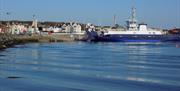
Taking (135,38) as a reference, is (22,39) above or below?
above

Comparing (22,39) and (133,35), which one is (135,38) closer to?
(133,35)

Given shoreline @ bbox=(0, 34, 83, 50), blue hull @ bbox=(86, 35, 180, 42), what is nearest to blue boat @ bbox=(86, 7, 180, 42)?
blue hull @ bbox=(86, 35, 180, 42)

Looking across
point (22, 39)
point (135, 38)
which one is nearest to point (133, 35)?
point (135, 38)

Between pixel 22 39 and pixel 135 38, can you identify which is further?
pixel 135 38

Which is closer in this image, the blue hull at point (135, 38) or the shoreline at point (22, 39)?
the shoreline at point (22, 39)

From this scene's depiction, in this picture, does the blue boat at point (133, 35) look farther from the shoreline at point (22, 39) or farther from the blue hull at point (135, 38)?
the shoreline at point (22, 39)

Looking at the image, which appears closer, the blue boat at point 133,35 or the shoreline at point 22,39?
the shoreline at point 22,39

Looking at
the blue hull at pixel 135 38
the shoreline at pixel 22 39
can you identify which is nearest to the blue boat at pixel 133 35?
the blue hull at pixel 135 38

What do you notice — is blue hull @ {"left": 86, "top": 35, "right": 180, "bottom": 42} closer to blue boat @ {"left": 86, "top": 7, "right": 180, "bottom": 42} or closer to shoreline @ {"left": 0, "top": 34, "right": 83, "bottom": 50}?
blue boat @ {"left": 86, "top": 7, "right": 180, "bottom": 42}

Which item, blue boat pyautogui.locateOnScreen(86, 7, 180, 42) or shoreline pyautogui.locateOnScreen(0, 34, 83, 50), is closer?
shoreline pyautogui.locateOnScreen(0, 34, 83, 50)

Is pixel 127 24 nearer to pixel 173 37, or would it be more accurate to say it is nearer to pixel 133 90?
pixel 173 37

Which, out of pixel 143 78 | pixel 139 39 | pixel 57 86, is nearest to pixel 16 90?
pixel 57 86

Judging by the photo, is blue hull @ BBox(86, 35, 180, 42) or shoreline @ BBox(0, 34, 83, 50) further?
blue hull @ BBox(86, 35, 180, 42)

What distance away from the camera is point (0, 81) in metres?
22.7
